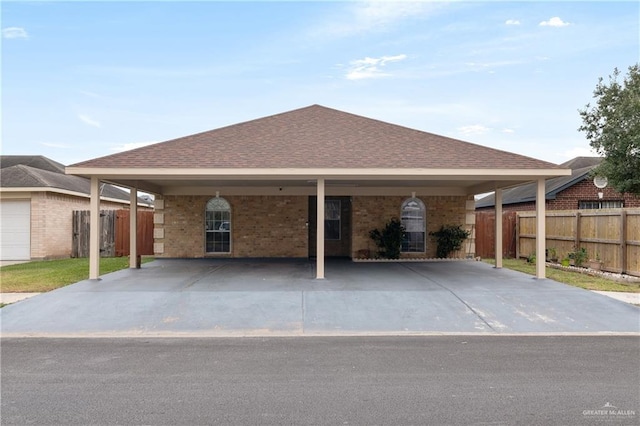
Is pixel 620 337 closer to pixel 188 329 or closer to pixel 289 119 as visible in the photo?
pixel 188 329

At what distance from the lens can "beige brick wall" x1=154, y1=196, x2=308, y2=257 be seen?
17.8 m

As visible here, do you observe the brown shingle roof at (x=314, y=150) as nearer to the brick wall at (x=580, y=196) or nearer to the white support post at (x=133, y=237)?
the white support post at (x=133, y=237)

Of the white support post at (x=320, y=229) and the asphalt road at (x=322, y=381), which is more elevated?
the white support post at (x=320, y=229)

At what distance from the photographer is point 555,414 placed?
4.79 metres

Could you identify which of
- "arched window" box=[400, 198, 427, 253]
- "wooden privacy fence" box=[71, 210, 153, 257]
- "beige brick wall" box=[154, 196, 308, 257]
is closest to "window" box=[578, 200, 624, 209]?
"arched window" box=[400, 198, 427, 253]

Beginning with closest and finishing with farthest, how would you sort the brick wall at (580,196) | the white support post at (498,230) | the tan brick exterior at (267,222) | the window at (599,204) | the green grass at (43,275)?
the green grass at (43,275), the white support post at (498,230), the tan brick exterior at (267,222), the brick wall at (580,196), the window at (599,204)

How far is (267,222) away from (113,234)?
27.7 feet

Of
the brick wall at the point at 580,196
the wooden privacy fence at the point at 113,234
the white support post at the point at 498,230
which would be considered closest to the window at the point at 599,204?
the brick wall at the point at 580,196

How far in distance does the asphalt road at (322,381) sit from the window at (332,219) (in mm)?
10720

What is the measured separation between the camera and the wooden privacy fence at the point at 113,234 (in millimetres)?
21859

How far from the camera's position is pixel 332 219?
737 inches

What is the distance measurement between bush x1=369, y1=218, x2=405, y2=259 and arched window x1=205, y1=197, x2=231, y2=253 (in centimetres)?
529

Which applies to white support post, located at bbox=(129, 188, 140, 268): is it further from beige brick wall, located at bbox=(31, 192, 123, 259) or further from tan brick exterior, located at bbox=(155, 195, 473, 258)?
beige brick wall, located at bbox=(31, 192, 123, 259)

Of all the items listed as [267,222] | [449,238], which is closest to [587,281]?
[449,238]
